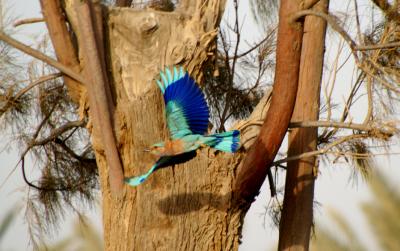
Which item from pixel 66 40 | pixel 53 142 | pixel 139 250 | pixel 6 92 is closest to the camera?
pixel 139 250

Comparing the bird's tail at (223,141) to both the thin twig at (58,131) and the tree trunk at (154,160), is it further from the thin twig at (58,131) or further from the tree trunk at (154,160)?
the thin twig at (58,131)

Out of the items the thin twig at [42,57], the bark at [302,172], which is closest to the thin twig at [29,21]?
the thin twig at [42,57]

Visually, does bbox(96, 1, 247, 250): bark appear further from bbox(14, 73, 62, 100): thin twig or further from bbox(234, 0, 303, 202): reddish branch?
bbox(14, 73, 62, 100): thin twig

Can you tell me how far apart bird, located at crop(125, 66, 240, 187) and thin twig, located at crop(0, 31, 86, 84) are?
17.0 inches

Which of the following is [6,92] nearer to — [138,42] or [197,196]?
[138,42]

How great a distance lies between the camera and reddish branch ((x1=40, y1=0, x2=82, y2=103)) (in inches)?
120

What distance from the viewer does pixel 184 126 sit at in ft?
8.68

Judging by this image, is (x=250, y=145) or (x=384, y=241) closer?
(x=250, y=145)

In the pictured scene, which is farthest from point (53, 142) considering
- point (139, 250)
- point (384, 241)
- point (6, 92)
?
point (384, 241)

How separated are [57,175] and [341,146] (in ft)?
4.25

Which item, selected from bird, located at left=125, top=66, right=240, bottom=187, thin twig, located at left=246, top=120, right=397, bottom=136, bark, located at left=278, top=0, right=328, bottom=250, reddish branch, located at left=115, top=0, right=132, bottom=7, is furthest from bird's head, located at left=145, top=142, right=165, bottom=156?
reddish branch, located at left=115, top=0, right=132, bottom=7

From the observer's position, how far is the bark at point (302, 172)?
3434mm

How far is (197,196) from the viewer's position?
2902 mm

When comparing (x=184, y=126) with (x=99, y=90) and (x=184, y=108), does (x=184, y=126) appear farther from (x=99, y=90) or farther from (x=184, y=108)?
(x=99, y=90)
